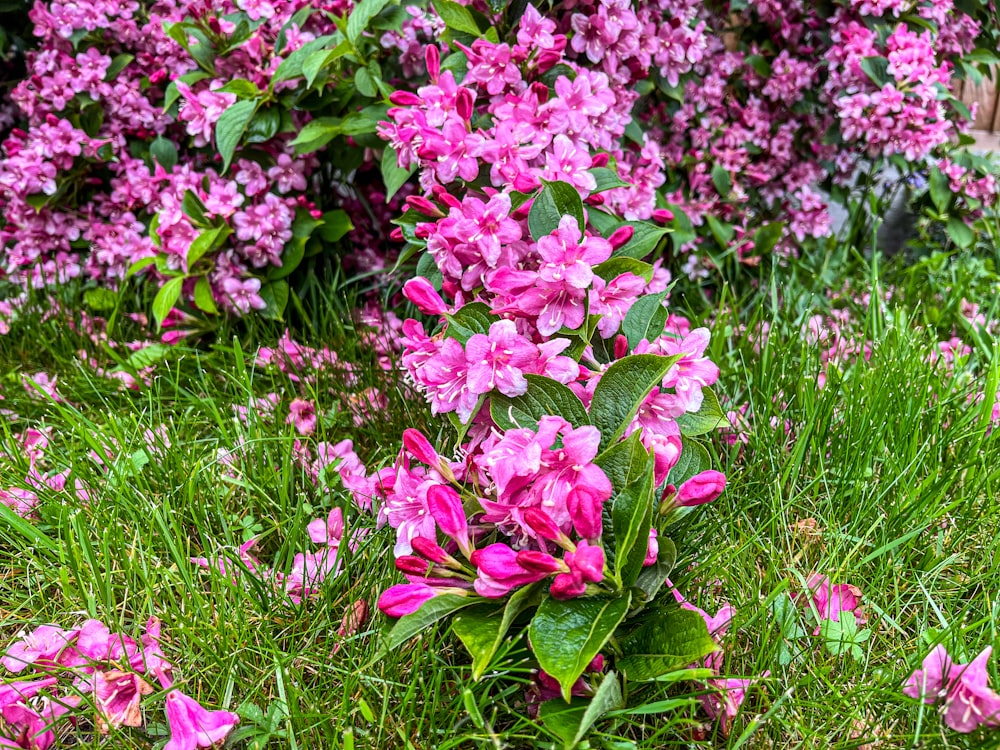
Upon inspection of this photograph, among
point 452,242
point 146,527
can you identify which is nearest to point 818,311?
point 452,242

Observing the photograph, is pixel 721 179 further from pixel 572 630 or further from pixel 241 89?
pixel 572 630

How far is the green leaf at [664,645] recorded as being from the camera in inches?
35.1

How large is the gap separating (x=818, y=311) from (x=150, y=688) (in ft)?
5.94

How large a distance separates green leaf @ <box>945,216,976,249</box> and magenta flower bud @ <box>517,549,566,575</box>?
7.12 ft

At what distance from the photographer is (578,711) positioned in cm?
90

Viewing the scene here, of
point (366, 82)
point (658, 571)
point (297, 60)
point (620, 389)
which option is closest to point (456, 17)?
point (366, 82)

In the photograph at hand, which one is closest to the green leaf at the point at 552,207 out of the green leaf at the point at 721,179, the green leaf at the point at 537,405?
the green leaf at the point at 537,405

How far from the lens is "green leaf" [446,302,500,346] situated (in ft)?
3.68

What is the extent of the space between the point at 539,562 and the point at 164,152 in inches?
68.3

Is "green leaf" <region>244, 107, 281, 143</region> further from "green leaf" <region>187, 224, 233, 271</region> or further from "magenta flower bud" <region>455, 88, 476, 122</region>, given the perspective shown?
"magenta flower bud" <region>455, 88, 476, 122</region>

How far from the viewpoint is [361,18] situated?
1639mm

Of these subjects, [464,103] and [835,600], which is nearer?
[835,600]

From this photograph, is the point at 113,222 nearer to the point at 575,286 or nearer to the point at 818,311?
the point at 575,286

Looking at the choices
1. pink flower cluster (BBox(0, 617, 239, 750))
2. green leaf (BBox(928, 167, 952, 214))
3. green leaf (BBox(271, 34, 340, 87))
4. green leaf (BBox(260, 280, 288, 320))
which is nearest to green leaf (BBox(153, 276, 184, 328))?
green leaf (BBox(260, 280, 288, 320))
